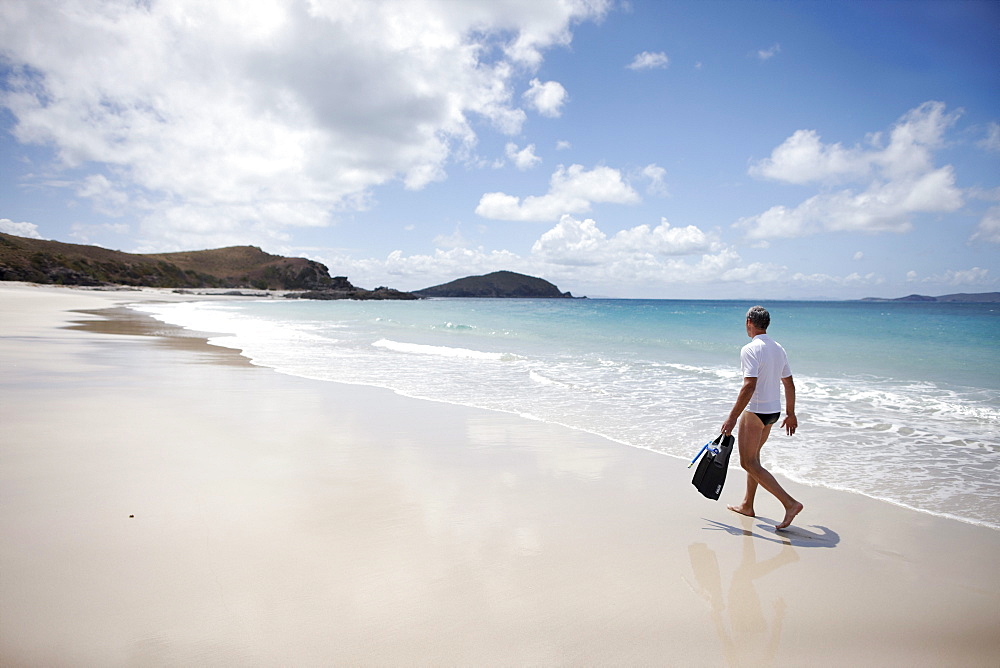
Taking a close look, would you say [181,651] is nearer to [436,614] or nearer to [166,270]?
[436,614]

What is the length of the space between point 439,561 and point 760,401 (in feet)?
8.78

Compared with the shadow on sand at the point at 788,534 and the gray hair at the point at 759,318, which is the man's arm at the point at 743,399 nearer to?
the gray hair at the point at 759,318

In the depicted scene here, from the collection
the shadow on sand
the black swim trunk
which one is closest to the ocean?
the shadow on sand

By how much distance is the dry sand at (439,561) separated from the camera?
253 centimetres

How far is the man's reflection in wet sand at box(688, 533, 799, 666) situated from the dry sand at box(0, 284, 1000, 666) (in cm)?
2

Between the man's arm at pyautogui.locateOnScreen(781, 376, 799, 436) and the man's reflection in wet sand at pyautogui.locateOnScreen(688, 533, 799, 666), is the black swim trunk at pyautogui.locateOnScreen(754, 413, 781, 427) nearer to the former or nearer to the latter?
the man's arm at pyautogui.locateOnScreen(781, 376, 799, 436)

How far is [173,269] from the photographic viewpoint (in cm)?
11844

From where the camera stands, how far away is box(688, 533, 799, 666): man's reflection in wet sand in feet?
8.45

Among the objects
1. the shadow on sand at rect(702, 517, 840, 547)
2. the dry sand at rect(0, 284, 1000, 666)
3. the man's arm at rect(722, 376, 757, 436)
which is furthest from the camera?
the man's arm at rect(722, 376, 757, 436)

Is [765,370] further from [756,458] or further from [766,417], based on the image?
[756,458]

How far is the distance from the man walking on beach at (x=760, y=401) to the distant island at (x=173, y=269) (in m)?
99.5

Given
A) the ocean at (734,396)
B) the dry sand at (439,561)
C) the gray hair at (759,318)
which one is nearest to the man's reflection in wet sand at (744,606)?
the dry sand at (439,561)

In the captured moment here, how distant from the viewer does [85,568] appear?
298cm

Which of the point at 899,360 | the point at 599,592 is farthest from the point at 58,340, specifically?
the point at 899,360
